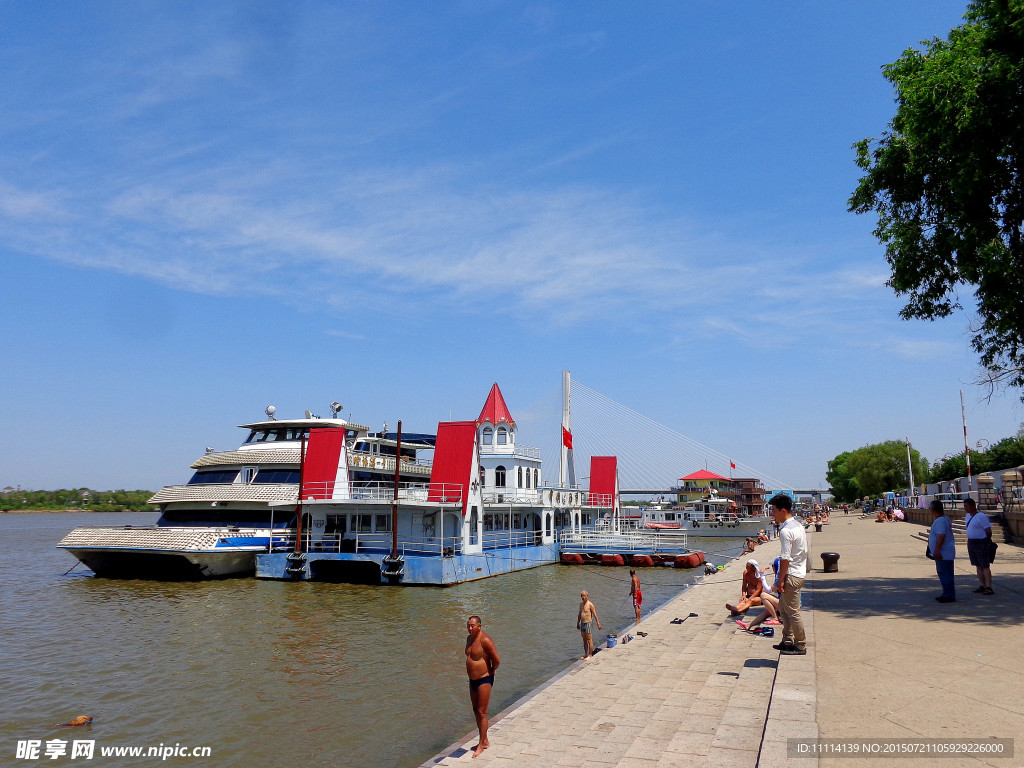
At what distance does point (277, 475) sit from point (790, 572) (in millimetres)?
27753

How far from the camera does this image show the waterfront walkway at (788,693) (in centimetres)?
660

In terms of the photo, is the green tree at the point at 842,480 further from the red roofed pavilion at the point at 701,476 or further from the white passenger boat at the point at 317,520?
the white passenger boat at the point at 317,520

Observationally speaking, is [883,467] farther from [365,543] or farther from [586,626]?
[586,626]

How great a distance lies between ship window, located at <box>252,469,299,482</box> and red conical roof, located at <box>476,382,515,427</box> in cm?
1222

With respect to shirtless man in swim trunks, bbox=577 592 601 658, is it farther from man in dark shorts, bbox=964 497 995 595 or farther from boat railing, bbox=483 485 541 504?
boat railing, bbox=483 485 541 504

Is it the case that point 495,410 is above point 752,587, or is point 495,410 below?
above

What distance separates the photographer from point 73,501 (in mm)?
176375

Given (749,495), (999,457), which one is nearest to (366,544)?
(999,457)

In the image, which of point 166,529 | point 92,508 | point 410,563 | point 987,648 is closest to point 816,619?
point 987,648

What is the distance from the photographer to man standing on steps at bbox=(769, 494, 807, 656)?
9070 millimetres

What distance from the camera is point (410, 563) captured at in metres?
27.0

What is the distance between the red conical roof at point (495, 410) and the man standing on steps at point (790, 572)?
31.3 meters

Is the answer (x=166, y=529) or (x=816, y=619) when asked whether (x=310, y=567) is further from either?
(x=816, y=619)

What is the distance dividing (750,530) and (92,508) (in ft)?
591
